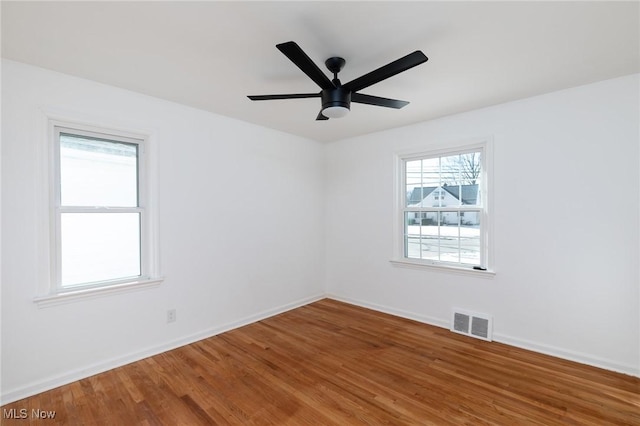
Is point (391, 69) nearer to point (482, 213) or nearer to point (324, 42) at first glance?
point (324, 42)

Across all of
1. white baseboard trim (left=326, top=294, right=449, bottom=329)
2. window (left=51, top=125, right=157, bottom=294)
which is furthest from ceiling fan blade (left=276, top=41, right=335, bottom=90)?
white baseboard trim (left=326, top=294, right=449, bottom=329)

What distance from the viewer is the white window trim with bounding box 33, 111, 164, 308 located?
232cm

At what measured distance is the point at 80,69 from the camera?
7.68 feet

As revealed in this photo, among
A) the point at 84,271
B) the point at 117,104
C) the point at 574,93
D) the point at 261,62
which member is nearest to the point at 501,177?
the point at 574,93

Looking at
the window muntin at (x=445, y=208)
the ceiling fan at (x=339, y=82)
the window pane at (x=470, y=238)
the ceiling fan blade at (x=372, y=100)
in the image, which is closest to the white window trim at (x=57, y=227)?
the ceiling fan at (x=339, y=82)

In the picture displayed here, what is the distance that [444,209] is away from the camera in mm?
3605

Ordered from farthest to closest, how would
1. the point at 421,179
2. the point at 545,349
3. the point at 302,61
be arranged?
the point at 421,179
the point at 545,349
the point at 302,61

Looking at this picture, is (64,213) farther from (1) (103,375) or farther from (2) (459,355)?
(2) (459,355)

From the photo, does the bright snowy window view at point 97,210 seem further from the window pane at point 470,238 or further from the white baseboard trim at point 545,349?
the window pane at point 470,238

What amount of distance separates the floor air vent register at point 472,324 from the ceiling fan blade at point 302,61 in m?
2.85

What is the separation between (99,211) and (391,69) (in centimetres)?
267

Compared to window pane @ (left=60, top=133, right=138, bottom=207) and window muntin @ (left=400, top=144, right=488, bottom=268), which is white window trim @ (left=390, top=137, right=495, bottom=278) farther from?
window pane @ (left=60, top=133, right=138, bottom=207)

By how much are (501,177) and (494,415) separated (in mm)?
2210

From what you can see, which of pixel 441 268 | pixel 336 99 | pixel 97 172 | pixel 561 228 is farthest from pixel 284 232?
pixel 561 228
